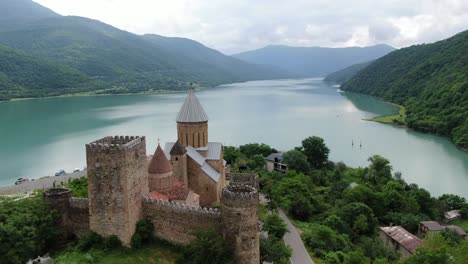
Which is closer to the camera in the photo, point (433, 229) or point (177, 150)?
point (177, 150)

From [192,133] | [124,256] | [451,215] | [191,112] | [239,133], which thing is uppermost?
[191,112]

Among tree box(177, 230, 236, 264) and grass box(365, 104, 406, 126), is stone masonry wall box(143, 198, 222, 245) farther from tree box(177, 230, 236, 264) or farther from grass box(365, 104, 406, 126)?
grass box(365, 104, 406, 126)

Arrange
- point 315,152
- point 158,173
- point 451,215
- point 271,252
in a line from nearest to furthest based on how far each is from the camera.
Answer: point 271,252 → point 158,173 → point 451,215 → point 315,152

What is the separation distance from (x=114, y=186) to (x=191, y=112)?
8.70 meters

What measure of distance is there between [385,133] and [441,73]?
1318 inches

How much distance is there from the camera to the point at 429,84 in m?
78.5

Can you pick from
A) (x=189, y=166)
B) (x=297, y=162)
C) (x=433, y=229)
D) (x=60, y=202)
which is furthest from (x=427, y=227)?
(x=60, y=202)

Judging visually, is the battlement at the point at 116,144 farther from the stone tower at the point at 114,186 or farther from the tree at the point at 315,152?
the tree at the point at 315,152

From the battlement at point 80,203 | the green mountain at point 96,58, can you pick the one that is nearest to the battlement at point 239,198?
the battlement at point 80,203

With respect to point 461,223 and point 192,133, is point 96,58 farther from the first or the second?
point 461,223

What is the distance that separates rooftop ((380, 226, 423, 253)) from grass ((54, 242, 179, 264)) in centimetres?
1265

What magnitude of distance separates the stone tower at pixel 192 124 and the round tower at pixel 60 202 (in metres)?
7.42

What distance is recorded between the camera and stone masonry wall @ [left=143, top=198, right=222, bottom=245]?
12836 mm

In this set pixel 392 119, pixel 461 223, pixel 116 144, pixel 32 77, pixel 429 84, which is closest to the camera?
pixel 116 144
